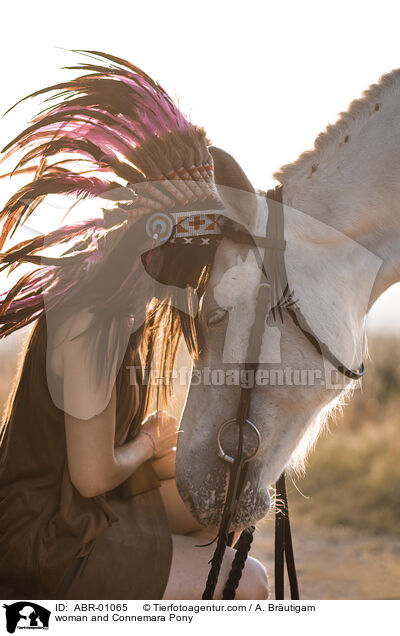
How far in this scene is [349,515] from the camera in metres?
4.31

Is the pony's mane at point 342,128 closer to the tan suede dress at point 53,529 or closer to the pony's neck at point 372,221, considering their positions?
the pony's neck at point 372,221

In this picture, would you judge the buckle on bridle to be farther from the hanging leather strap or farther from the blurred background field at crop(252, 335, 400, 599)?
the blurred background field at crop(252, 335, 400, 599)

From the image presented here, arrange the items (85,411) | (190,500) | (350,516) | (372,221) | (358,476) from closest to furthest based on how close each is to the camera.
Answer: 1. (85,411)
2. (190,500)
3. (372,221)
4. (350,516)
5. (358,476)

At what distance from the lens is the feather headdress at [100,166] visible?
153 centimetres

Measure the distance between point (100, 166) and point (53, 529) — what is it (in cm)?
98

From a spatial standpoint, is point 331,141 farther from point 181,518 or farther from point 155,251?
point 181,518

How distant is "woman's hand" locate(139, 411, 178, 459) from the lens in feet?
5.68

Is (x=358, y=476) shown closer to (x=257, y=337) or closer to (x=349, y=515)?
(x=349, y=515)

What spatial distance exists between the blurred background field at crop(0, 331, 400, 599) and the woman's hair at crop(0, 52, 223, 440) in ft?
1.05

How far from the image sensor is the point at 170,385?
1.75m

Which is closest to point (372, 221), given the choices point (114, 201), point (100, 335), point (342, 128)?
point (342, 128)

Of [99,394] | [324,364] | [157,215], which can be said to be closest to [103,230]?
[157,215]

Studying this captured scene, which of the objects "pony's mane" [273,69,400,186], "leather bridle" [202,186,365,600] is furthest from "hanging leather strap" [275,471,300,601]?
"pony's mane" [273,69,400,186]
